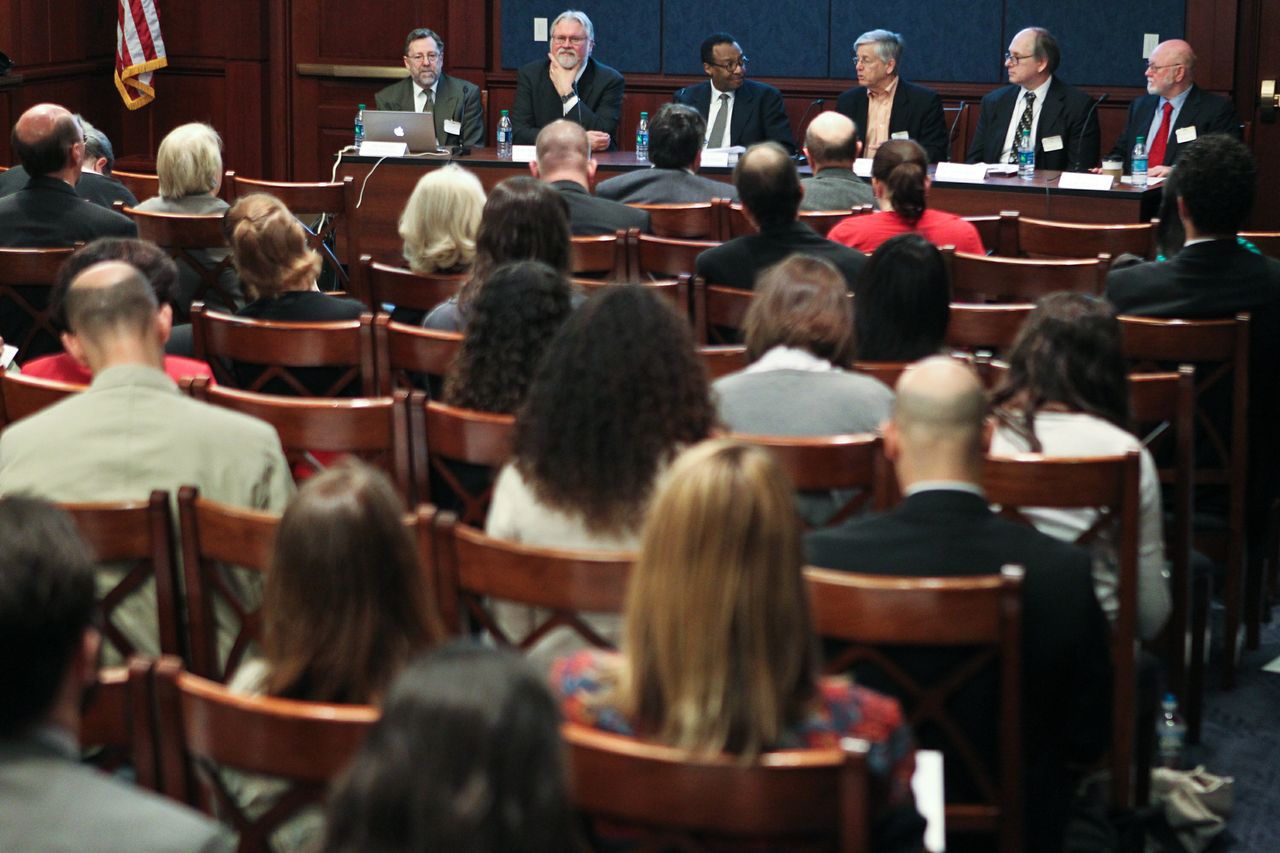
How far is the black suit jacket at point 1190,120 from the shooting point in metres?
7.73

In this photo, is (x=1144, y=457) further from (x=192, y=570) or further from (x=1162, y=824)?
(x=192, y=570)

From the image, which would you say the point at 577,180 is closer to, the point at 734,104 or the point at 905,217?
the point at 905,217

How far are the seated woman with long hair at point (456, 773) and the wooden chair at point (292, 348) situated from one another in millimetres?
2694

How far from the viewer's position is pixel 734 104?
8570mm

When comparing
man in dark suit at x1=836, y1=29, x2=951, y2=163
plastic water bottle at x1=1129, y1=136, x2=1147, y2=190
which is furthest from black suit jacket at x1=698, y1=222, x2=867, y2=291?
man in dark suit at x1=836, y1=29, x2=951, y2=163

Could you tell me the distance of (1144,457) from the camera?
2893 millimetres

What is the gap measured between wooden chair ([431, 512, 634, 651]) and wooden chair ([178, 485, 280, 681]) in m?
0.29

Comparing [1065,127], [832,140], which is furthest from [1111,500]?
[1065,127]

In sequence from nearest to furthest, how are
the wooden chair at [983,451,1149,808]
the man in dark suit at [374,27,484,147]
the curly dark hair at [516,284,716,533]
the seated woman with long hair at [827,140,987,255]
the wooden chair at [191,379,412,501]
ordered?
the curly dark hair at [516,284,716,533]
the wooden chair at [983,451,1149,808]
the wooden chair at [191,379,412,501]
the seated woman with long hair at [827,140,987,255]
the man in dark suit at [374,27,484,147]

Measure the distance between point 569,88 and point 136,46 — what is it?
3.01 metres

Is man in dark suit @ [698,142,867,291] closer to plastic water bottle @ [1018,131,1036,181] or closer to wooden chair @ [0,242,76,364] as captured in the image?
wooden chair @ [0,242,76,364]

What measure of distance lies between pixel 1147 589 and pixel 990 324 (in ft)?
4.27

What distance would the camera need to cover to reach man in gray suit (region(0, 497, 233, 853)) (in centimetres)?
142

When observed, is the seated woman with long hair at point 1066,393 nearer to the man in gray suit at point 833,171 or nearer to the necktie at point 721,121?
the man in gray suit at point 833,171
